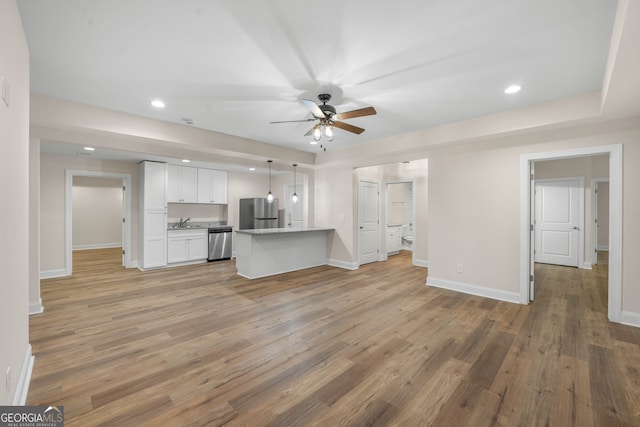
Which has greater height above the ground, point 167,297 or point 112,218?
point 112,218

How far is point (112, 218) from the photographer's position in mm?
9469

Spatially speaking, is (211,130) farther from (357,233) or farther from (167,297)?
(357,233)

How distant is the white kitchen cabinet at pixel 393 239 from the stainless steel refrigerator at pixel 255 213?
349 cm

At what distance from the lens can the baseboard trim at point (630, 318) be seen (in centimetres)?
313

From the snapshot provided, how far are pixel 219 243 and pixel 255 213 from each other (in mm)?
1230

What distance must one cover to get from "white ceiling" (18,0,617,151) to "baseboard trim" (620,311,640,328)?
2.65m

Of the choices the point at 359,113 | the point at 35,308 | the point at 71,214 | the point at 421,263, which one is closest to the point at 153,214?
the point at 71,214

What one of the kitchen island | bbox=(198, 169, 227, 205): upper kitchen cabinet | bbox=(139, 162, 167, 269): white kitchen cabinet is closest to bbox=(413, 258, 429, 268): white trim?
the kitchen island

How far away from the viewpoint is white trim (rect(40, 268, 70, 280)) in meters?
5.19

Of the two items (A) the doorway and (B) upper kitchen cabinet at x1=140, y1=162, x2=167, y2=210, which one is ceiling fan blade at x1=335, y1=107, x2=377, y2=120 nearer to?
(B) upper kitchen cabinet at x1=140, y1=162, x2=167, y2=210

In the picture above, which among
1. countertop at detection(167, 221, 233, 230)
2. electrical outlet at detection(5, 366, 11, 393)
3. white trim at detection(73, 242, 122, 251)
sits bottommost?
white trim at detection(73, 242, 122, 251)

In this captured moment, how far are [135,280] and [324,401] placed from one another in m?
4.75

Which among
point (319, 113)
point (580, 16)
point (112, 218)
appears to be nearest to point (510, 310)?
point (580, 16)

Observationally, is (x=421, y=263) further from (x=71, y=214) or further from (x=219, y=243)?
(x=71, y=214)
